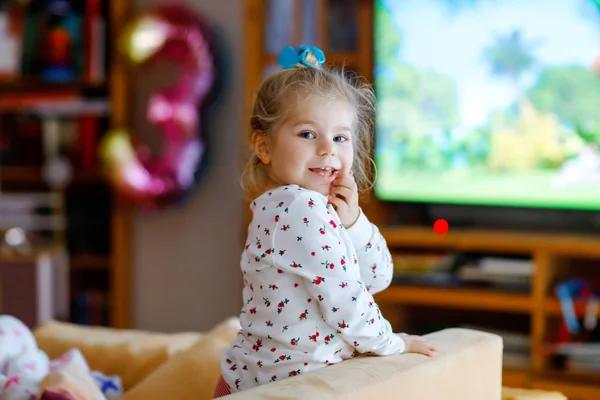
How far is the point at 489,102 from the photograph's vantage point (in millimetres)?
3473

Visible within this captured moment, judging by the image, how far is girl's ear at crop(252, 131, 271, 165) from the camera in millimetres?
1680

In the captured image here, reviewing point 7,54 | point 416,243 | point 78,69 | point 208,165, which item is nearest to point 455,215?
point 416,243

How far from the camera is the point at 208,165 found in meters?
4.28

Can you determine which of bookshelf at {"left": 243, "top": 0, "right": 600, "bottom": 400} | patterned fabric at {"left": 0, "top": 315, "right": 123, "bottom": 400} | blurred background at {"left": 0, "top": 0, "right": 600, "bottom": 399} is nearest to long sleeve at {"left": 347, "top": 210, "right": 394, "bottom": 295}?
patterned fabric at {"left": 0, "top": 315, "right": 123, "bottom": 400}

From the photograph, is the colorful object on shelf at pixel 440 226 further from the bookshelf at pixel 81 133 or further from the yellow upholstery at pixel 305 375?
the bookshelf at pixel 81 133

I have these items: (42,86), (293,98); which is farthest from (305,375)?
(42,86)

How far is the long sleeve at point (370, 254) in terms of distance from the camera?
5.63 ft

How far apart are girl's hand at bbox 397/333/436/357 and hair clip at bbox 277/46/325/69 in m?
0.52

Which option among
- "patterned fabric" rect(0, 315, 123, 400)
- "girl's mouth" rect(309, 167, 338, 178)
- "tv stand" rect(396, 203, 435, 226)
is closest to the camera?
"girl's mouth" rect(309, 167, 338, 178)

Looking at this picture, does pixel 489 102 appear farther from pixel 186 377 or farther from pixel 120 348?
pixel 186 377

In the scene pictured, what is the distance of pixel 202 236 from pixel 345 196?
9.06 feet

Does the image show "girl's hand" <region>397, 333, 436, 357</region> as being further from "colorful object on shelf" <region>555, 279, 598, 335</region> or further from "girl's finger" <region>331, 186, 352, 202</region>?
"colorful object on shelf" <region>555, 279, 598, 335</region>

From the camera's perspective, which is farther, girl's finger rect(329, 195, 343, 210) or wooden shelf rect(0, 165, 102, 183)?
wooden shelf rect(0, 165, 102, 183)

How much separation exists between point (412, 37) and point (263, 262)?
2.19m
